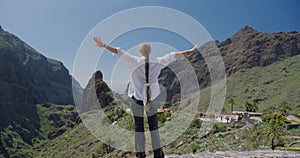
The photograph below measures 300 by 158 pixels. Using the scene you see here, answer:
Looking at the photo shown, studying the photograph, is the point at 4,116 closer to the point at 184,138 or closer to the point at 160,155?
the point at 184,138

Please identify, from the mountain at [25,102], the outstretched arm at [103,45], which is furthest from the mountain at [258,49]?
the outstretched arm at [103,45]

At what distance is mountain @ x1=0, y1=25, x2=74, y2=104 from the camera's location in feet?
495

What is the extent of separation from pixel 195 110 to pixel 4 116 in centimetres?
13074

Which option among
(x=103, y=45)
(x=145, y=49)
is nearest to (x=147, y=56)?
(x=145, y=49)

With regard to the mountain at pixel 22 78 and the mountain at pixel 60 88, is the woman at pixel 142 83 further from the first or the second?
the mountain at pixel 22 78

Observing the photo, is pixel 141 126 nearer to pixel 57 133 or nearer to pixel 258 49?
pixel 57 133

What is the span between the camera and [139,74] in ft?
11.9

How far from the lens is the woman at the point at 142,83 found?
11.8 ft

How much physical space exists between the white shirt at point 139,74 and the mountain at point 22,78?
151417 mm

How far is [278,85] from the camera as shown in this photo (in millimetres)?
72750

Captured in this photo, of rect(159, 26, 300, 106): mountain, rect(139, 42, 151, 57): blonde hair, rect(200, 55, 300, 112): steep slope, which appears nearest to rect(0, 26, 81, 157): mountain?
rect(200, 55, 300, 112): steep slope

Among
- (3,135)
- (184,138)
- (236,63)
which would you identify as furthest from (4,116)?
(184,138)

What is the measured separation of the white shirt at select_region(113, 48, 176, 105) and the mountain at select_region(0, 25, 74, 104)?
15142 cm

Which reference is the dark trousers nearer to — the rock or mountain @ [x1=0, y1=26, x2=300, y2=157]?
mountain @ [x1=0, y1=26, x2=300, y2=157]
